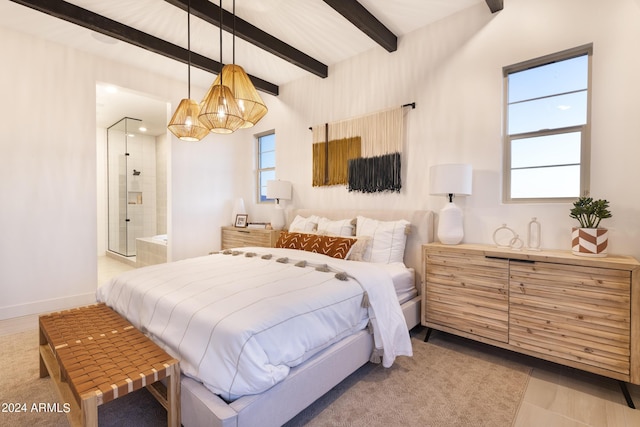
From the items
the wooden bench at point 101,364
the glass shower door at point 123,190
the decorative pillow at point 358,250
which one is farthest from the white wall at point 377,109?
the glass shower door at point 123,190

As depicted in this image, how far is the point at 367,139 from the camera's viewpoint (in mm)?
3482

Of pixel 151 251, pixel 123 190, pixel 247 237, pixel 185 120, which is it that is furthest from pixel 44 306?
pixel 123 190

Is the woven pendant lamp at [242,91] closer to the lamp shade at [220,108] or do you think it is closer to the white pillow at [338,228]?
the lamp shade at [220,108]

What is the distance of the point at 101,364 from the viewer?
1.34 m

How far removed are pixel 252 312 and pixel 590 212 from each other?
7.53ft

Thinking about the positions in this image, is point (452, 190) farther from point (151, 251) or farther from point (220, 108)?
point (151, 251)

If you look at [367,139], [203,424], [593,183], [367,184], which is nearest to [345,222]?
[367,184]

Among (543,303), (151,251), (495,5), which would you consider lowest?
(151,251)

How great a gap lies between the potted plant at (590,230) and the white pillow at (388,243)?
1.30 m

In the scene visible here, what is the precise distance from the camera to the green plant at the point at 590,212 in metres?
1.98

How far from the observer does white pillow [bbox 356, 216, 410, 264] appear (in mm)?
2902

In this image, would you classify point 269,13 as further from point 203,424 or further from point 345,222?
point 203,424

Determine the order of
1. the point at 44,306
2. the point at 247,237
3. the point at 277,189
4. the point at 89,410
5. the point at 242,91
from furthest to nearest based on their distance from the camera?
1. the point at 247,237
2. the point at 277,189
3. the point at 44,306
4. the point at 242,91
5. the point at 89,410

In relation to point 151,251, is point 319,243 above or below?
above
